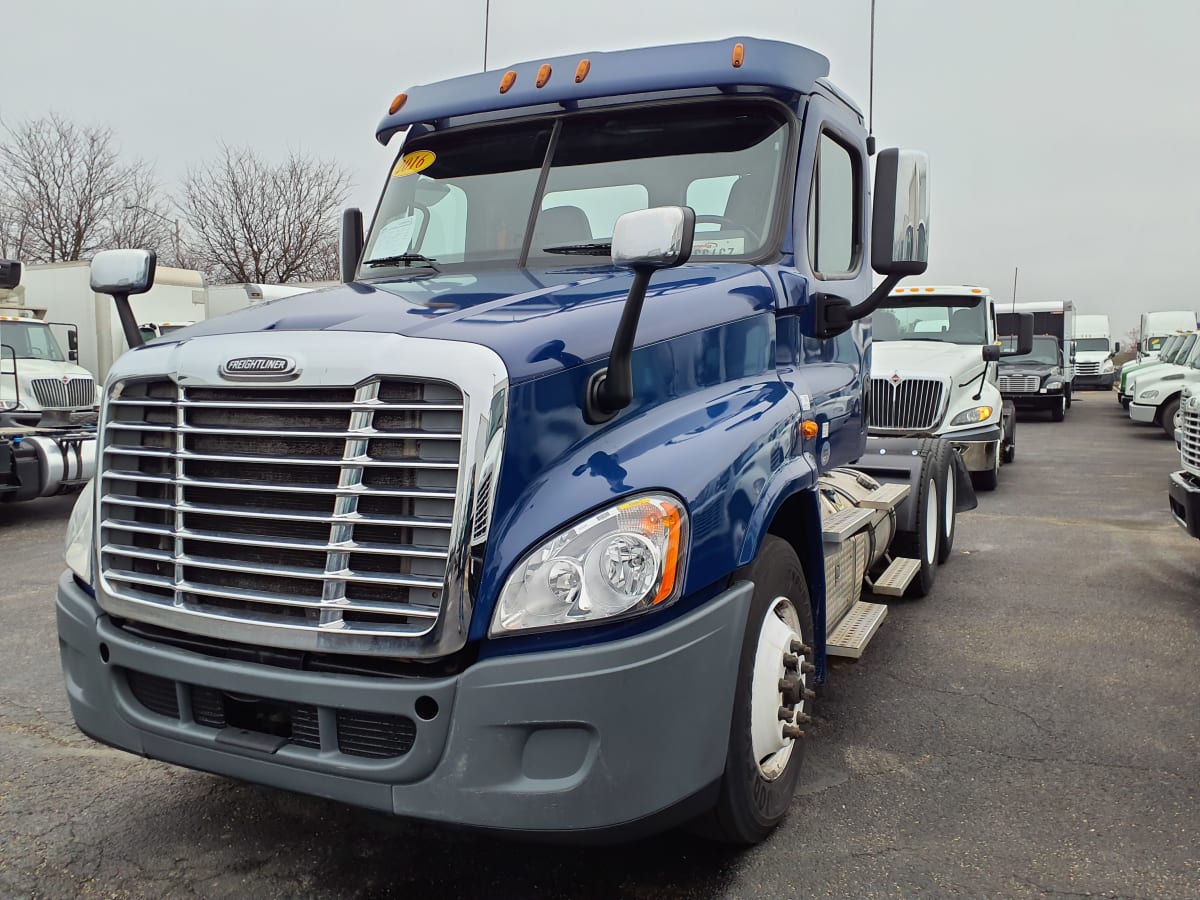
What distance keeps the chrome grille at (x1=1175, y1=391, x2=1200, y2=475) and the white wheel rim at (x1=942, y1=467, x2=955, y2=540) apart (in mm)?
1492

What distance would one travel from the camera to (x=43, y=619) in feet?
19.9

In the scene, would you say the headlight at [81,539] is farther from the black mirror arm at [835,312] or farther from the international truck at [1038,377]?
the international truck at [1038,377]

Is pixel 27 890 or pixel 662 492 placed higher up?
pixel 662 492

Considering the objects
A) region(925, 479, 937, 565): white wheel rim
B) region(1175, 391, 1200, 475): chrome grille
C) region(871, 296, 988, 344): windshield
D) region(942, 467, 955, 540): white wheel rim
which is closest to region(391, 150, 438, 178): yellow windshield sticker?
region(925, 479, 937, 565): white wheel rim

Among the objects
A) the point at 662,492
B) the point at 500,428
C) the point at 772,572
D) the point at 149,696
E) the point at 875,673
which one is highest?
the point at 500,428

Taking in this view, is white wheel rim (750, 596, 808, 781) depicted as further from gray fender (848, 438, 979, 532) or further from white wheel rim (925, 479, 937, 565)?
white wheel rim (925, 479, 937, 565)

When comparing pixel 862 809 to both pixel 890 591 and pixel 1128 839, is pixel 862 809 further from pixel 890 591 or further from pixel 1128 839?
pixel 890 591

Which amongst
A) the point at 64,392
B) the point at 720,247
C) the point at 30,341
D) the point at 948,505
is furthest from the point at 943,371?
the point at 30,341

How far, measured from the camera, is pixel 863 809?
352 cm

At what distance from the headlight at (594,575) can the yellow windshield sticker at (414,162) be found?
2.39m

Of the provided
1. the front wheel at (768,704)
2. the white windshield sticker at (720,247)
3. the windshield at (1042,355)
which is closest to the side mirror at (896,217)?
the white windshield sticker at (720,247)

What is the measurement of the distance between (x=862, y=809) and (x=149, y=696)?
7.65ft

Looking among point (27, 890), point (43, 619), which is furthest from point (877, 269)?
point (43, 619)

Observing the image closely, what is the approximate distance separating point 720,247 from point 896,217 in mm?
665
